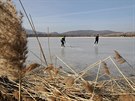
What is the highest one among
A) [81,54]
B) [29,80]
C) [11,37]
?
[11,37]

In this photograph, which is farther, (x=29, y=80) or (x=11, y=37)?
(x=29, y=80)

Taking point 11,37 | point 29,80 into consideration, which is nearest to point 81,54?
point 29,80

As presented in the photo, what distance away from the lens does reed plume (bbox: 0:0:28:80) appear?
7.45ft

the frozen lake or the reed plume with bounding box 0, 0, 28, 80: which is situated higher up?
the reed plume with bounding box 0, 0, 28, 80

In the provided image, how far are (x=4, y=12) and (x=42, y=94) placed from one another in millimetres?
891

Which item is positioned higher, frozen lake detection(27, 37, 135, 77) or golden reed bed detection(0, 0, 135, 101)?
golden reed bed detection(0, 0, 135, 101)

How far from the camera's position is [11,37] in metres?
2.28

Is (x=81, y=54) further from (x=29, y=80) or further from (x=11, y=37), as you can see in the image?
(x=11, y=37)

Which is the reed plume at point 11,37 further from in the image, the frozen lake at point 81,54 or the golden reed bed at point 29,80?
the frozen lake at point 81,54

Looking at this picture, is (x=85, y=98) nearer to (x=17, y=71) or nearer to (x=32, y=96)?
(x=32, y=96)

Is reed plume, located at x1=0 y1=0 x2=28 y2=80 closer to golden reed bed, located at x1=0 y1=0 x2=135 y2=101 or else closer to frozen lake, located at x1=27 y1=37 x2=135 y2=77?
golden reed bed, located at x1=0 y1=0 x2=135 y2=101

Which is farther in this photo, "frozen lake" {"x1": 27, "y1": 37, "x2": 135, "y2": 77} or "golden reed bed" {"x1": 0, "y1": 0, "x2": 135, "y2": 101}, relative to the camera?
"frozen lake" {"x1": 27, "y1": 37, "x2": 135, "y2": 77}

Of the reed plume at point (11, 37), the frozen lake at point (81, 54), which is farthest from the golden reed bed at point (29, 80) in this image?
the frozen lake at point (81, 54)

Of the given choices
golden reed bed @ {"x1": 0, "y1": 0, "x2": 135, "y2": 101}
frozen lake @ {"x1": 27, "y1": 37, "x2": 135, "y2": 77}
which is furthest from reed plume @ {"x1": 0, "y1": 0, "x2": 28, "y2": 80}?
frozen lake @ {"x1": 27, "y1": 37, "x2": 135, "y2": 77}
